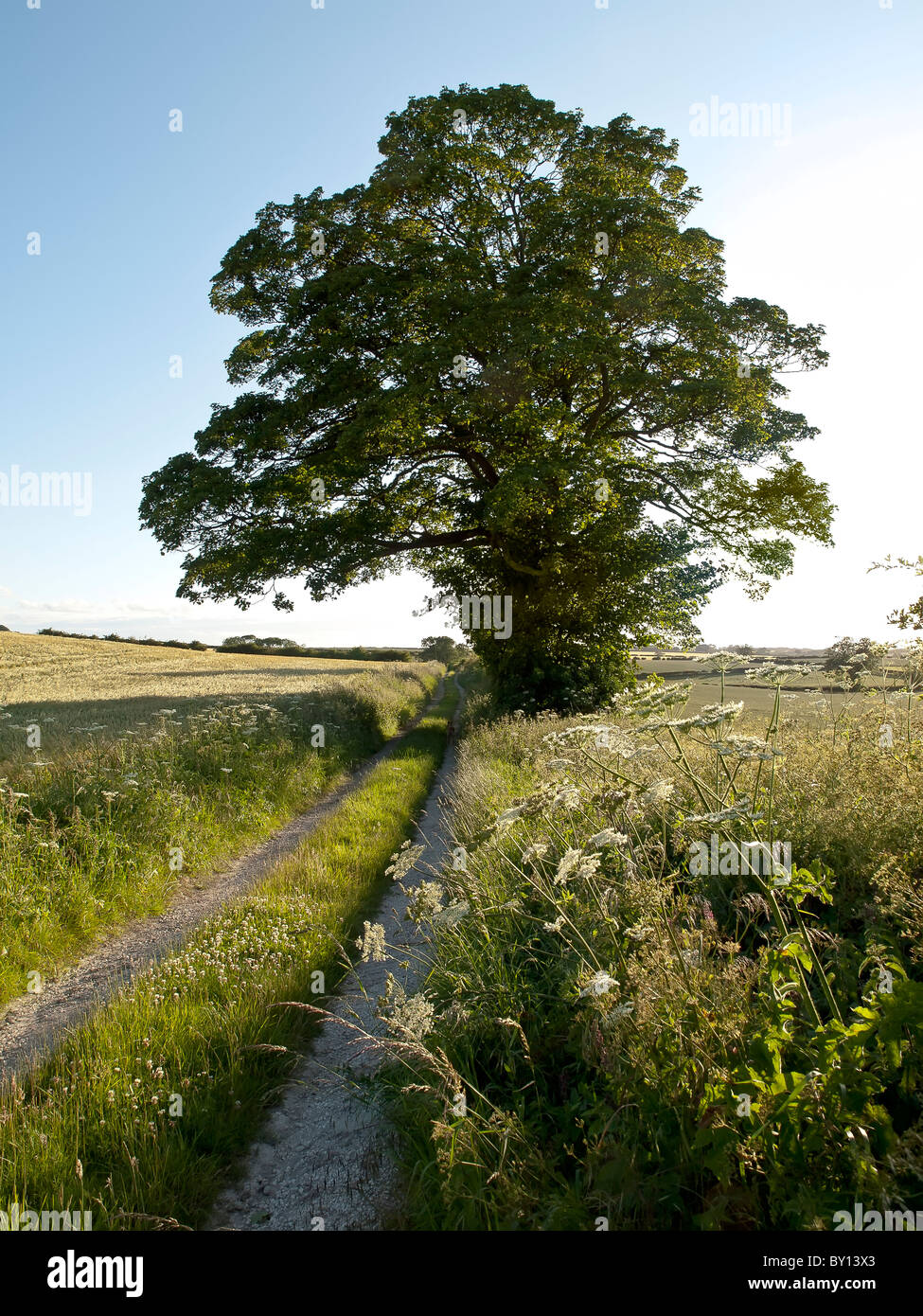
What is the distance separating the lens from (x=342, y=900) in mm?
8070

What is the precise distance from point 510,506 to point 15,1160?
13.8 meters

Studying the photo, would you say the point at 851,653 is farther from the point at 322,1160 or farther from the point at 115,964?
the point at 115,964

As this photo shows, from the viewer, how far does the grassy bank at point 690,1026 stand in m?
2.57

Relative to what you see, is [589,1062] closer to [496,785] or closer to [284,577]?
[496,785]

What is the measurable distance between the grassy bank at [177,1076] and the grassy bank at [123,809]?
1595 mm

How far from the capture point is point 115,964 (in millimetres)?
6945

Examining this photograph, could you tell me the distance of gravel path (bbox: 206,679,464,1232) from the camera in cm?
367

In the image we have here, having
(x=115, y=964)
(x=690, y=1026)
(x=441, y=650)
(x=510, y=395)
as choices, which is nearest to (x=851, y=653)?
(x=690, y=1026)

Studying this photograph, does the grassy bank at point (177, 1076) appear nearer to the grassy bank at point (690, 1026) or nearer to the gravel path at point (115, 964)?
the gravel path at point (115, 964)

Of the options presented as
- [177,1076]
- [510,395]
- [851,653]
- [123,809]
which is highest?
[510,395]

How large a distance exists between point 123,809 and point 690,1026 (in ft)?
→ 28.3

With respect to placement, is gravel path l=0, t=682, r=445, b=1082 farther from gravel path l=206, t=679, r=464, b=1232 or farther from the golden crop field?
the golden crop field
